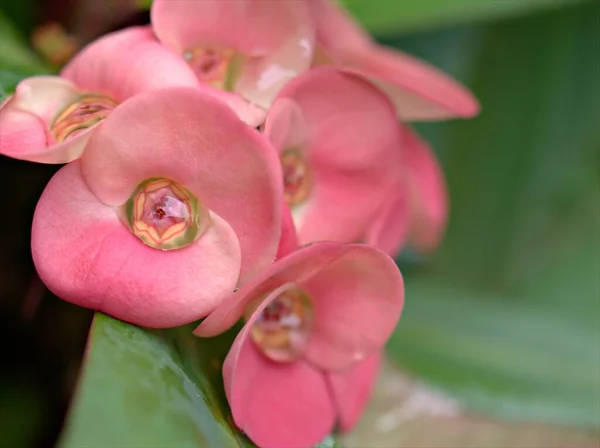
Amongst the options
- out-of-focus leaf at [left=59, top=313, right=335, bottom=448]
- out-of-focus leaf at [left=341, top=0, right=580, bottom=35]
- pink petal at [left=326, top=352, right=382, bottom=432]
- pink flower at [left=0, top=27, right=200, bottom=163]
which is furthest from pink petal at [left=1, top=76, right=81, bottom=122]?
out-of-focus leaf at [left=341, top=0, right=580, bottom=35]

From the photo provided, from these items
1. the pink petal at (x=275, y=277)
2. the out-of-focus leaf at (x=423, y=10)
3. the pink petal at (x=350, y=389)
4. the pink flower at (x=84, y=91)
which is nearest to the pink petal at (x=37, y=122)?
the pink flower at (x=84, y=91)

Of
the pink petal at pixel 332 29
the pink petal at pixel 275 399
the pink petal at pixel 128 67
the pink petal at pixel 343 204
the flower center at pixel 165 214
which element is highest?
the pink petal at pixel 128 67

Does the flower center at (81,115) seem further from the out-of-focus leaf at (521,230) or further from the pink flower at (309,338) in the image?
the out-of-focus leaf at (521,230)

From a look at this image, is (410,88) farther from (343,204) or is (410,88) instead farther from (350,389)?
(350,389)

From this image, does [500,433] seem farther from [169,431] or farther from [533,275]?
[169,431]

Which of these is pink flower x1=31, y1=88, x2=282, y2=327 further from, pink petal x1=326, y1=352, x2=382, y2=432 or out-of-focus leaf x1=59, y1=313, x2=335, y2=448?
pink petal x1=326, y1=352, x2=382, y2=432

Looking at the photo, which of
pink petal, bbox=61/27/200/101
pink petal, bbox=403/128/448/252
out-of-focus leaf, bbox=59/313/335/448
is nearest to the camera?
out-of-focus leaf, bbox=59/313/335/448
